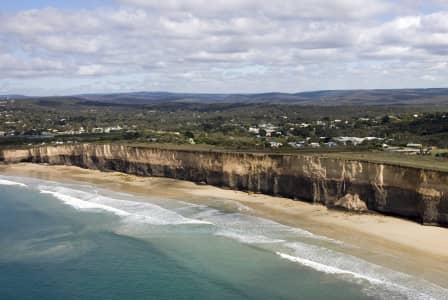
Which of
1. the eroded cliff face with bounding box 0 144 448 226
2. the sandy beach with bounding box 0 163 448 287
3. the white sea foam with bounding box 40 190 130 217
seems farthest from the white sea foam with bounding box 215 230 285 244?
the white sea foam with bounding box 40 190 130 217

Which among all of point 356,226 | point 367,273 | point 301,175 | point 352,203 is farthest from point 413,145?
point 367,273

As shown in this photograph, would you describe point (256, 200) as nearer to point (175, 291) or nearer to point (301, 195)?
point (301, 195)

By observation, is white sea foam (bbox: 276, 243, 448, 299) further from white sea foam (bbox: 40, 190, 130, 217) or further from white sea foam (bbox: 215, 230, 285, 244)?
white sea foam (bbox: 40, 190, 130, 217)

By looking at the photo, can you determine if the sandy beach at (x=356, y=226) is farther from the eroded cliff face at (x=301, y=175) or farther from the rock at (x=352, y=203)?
the eroded cliff face at (x=301, y=175)

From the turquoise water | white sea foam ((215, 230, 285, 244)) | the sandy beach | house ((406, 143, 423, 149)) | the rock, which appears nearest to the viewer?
the turquoise water

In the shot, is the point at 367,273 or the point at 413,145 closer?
the point at 367,273

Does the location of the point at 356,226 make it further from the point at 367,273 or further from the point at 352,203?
the point at 367,273

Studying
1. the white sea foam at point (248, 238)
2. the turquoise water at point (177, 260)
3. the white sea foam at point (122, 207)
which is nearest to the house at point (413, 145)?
the turquoise water at point (177, 260)

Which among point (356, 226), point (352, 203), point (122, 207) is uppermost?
point (352, 203)
